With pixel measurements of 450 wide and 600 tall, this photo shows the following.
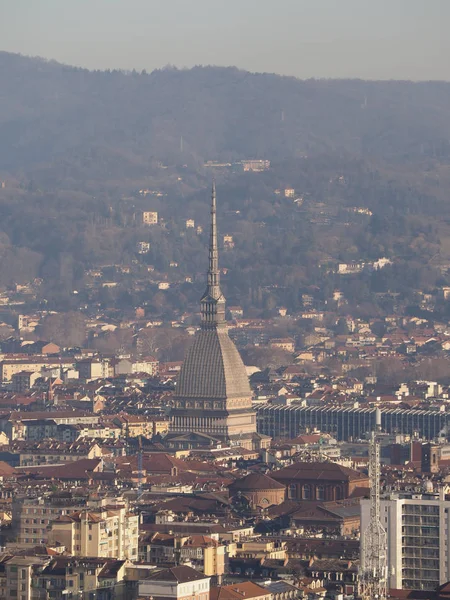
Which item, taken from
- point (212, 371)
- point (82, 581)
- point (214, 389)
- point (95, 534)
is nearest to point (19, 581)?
point (82, 581)

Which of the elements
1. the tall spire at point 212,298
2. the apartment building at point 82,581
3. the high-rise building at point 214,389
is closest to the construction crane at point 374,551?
the apartment building at point 82,581

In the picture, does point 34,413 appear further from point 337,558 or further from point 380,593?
point 380,593

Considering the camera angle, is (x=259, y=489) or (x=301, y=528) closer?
(x=301, y=528)

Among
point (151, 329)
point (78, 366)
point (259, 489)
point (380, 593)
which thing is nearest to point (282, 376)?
point (78, 366)

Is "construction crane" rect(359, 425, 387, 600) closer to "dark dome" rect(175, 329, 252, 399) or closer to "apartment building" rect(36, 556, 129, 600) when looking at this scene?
"apartment building" rect(36, 556, 129, 600)

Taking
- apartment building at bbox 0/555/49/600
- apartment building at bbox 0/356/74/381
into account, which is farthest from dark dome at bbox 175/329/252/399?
apartment building at bbox 0/555/49/600

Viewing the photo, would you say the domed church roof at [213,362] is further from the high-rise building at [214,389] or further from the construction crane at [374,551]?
the construction crane at [374,551]

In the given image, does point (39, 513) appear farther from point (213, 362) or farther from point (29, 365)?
point (29, 365)
